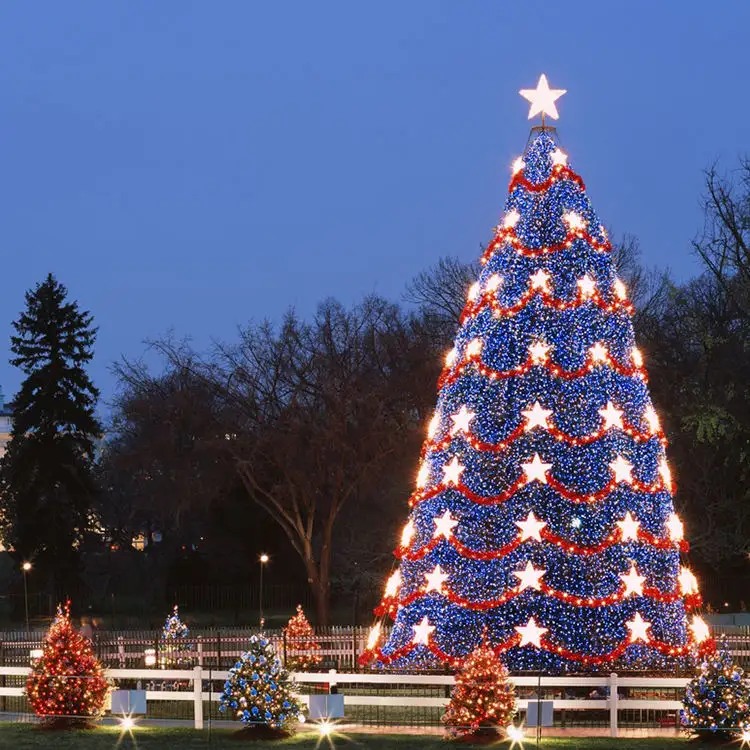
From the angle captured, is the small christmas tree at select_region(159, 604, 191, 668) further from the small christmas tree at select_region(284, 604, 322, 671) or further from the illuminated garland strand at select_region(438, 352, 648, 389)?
the illuminated garland strand at select_region(438, 352, 648, 389)

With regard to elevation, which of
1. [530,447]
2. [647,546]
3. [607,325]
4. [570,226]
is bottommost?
[647,546]

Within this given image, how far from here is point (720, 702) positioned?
1847 cm

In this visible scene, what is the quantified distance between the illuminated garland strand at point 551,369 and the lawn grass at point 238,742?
18.9 ft

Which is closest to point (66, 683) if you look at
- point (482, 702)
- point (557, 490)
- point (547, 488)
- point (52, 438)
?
point (482, 702)

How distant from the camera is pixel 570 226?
23656mm

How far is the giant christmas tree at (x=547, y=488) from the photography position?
22531 mm

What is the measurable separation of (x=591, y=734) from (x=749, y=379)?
19.9m

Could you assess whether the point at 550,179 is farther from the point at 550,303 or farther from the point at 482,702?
the point at 482,702

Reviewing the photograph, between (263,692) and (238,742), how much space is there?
881 millimetres

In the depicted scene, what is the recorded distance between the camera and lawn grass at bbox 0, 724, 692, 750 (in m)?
18.3

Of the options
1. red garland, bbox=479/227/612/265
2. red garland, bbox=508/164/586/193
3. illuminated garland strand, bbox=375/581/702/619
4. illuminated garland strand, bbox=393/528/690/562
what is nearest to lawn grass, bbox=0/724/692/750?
illuminated garland strand, bbox=375/581/702/619

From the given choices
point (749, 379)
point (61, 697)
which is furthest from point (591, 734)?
point (749, 379)

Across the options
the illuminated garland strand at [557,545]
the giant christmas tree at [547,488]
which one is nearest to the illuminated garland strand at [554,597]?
the giant christmas tree at [547,488]

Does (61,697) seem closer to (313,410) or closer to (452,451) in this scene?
(452,451)
